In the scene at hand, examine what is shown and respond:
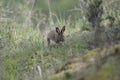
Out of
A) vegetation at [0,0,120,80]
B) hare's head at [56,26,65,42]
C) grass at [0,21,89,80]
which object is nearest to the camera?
vegetation at [0,0,120,80]

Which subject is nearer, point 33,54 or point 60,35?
point 33,54

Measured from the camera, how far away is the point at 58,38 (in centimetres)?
750

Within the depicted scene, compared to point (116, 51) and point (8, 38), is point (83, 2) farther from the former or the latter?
point (116, 51)

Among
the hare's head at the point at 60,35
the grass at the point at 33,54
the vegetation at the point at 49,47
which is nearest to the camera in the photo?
the vegetation at the point at 49,47

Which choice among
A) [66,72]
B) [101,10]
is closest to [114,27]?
[101,10]

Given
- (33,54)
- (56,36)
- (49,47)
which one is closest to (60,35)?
(56,36)

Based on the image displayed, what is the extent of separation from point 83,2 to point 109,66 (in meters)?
3.39

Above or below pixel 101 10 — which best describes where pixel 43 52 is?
below

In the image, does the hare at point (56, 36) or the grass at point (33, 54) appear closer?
the grass at point (33, 54)

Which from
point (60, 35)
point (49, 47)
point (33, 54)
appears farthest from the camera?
point (60, 35)

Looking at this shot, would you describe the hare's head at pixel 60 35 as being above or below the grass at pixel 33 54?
above

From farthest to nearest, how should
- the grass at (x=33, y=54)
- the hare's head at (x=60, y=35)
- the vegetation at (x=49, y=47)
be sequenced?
1. the hare's head at (x=60, y=35)
2. the grass at (x=33, y=54)
3. the vegetation at (x=49, y=47)

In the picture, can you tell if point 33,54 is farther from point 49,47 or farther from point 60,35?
point 60,35

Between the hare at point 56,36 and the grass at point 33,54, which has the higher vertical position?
the hare at point 56,36
